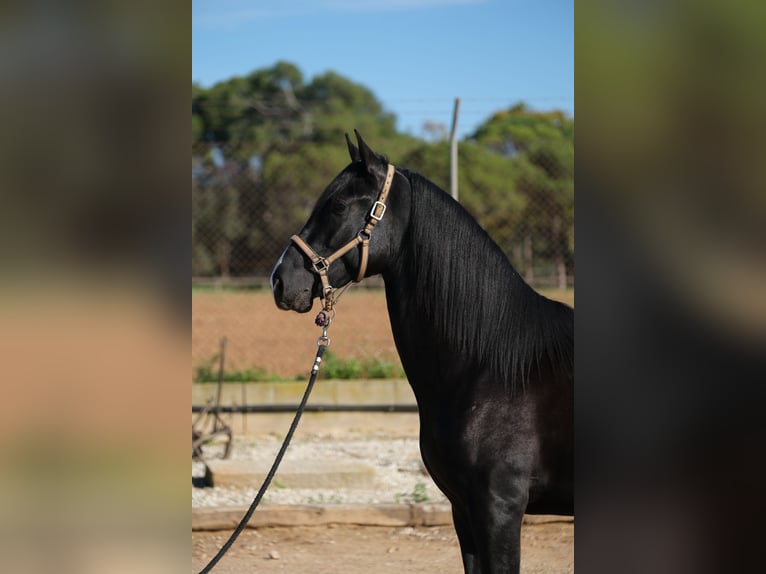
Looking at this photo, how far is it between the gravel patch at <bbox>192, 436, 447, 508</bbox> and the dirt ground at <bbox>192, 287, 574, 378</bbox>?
166 cm

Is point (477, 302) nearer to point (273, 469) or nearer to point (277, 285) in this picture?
point (277, 285)

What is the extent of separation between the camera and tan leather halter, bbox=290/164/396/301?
2.57 m

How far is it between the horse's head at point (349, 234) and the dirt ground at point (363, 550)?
6.58ft

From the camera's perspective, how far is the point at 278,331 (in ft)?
37.2

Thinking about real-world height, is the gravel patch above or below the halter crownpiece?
below

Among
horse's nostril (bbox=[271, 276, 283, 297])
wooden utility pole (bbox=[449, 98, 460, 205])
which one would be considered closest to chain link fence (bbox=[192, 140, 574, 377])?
wooden utility pole (bbox=[449, 98, 460, 205])

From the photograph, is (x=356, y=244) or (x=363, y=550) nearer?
(x=356, y=244)

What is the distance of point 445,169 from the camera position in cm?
1823

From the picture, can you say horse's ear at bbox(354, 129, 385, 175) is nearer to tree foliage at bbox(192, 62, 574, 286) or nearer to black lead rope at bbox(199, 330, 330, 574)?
black lead rope at bbox(199, 330, 330, 574)

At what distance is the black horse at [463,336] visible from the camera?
96.1 inches

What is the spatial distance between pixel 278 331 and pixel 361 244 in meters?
8.91

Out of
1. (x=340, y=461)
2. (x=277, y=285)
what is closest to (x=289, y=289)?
(x=277, y=285)
